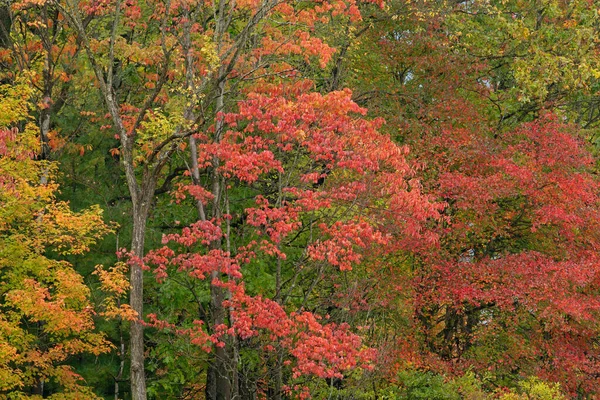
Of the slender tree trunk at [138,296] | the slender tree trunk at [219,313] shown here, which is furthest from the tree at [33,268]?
the slender tree trunk at [219,313]

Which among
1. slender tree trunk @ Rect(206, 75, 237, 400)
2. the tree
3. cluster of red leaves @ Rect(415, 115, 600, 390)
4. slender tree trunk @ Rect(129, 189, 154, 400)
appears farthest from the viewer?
cluster of red leaves @ Rect(415, 115, 600, 390)

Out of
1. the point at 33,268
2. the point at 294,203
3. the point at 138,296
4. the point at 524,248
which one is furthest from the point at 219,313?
the point at 524,248

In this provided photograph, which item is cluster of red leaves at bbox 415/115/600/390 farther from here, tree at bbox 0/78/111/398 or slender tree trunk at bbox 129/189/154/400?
tree at bbox 0/78/111/398

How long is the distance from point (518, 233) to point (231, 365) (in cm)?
979

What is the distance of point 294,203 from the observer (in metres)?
18.1

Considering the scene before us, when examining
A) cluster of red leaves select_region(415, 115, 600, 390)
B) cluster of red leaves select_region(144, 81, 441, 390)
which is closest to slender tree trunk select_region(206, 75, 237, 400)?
cluster of red leaves select_region(144, 81, 441, 390)

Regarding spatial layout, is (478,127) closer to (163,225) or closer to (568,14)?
(568,14)

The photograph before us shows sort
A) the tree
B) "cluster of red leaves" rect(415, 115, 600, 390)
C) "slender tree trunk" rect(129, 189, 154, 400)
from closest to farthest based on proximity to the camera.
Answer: the tree < "slender tree trunk" rect(129, 189, 154, 400) < "cluster of red leaves" rect(415, 115, 600, 390)

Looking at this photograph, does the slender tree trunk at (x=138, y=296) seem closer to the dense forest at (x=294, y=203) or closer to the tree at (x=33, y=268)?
the dense forest at (x=294, y=203)

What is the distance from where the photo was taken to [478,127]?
23125 mm

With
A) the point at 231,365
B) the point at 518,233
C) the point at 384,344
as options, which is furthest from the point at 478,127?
the point at 231,365

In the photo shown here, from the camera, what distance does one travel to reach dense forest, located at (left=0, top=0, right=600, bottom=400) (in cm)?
1694

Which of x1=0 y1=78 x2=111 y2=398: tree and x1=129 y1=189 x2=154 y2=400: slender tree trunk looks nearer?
x1=0 y1=78 x2=111 y2=398: tree

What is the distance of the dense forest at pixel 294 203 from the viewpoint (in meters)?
16.9
